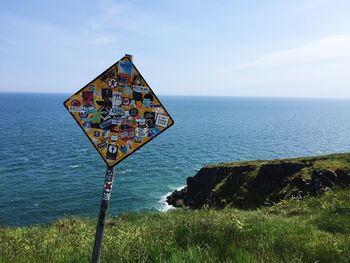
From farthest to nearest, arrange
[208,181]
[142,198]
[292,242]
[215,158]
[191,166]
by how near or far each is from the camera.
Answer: [215,158], [191,166], [208,181], [142,198], [292,242]

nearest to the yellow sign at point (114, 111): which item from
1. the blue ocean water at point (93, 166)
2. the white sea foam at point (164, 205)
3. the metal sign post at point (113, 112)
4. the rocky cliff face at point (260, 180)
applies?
the metal sign post at point (113, 112)

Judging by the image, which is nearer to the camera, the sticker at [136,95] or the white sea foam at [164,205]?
the sticker at [136,95]

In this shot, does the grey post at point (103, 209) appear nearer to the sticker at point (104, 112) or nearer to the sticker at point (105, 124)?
the sticker at point (105, 124)

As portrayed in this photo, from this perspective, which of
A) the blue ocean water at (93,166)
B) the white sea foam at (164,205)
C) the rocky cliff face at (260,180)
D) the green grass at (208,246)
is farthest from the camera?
the white sea foam at (164,205)

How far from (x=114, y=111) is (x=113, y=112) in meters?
0.02

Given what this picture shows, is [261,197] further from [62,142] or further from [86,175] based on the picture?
[62,142]

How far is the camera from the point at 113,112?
5.02 meters

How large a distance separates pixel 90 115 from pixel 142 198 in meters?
50.0

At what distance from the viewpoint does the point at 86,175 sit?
63.8 m

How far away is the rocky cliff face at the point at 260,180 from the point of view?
42781 mm

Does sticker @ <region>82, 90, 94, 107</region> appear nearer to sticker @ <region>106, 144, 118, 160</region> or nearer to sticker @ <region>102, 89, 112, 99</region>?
sticker @ <region>102, 89, 112, 99</region>

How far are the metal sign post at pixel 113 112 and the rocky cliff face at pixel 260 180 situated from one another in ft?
117

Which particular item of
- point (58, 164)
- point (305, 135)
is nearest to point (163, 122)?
point (58, 164)

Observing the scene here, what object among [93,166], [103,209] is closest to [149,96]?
[103,209]
